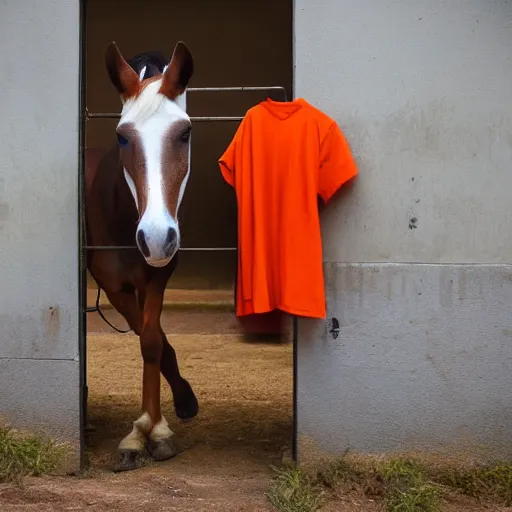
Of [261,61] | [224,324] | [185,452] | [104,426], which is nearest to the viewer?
[185,452]

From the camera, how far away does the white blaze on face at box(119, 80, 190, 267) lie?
326cm

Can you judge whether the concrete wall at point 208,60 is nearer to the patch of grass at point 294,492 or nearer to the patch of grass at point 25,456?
Result: the patch of grass at point 25,456

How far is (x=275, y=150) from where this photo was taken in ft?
11.5

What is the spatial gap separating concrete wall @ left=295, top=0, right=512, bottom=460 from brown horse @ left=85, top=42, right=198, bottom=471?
0.65 meters

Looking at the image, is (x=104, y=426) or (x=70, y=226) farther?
(x=104, y=426)

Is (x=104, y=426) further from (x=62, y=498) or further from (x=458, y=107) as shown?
(x=458, y=107)

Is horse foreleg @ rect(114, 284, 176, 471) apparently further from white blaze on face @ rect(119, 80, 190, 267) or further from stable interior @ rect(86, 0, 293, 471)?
stable interior @ rect(86, 0, 293, 471)

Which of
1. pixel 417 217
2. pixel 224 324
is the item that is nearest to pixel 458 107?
pixel 417 217

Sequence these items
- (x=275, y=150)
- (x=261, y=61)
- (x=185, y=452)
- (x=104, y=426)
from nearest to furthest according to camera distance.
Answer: (x=275, y=150) < (x=185, y=452) < (x=104, y=426) < (x=261, y=61)

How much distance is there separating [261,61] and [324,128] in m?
6.17

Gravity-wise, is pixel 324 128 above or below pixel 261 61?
below

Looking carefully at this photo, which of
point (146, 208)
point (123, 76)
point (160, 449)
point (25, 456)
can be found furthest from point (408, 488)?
point (123, 76)

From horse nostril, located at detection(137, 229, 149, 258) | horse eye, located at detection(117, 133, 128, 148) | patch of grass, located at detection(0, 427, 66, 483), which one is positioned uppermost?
horse eye, located at detection(117, 133, 128, 148)

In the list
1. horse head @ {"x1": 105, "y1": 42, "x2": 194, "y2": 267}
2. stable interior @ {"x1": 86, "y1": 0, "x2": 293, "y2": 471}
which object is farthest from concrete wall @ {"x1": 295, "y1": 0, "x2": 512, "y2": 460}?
stable interior @ {"x1": 86, "y1": 0, "x2": 293, "y2": 471}
